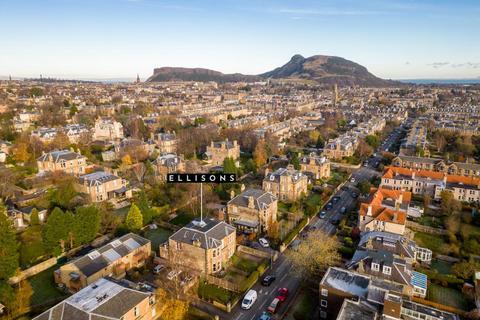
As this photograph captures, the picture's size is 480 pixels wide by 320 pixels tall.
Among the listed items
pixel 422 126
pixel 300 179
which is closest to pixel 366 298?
pixel 300 179

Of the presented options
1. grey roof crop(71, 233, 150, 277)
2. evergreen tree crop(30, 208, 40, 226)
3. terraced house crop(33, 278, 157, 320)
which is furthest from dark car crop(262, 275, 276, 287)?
evergreen tree crop(30, 208, 40, 226)

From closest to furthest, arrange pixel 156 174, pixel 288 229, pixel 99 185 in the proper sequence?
pixel 288 229 → pixel 99 185 → pixel 156 174

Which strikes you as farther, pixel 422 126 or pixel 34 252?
pixel 422 126

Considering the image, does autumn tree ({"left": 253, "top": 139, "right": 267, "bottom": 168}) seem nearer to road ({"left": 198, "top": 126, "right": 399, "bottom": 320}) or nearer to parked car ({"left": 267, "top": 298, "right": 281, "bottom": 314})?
road ({"left": 198, "top": 126, "right": 399, "bottom": 320})

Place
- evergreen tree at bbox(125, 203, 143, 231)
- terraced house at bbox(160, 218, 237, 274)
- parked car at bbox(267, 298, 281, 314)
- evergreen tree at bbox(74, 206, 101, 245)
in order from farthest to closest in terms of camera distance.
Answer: evergreen tree at bbox(125, 203, 143, 231)
evergreen tree at bbox(74, 206, 101, 245)
terraced house at bbox(160, 218, 237, 274)
parked car at bbox(267, 298, 281, 314)

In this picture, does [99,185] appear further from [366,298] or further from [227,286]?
[366,298]

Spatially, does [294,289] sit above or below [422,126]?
below

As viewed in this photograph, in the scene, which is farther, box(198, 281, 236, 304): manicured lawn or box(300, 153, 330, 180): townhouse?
box(300, 153, 330, 180): townhouse

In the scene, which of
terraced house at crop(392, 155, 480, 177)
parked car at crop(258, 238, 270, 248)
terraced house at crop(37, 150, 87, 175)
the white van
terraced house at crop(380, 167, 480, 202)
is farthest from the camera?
terraced house at crop(392, 155, 480, 177)
